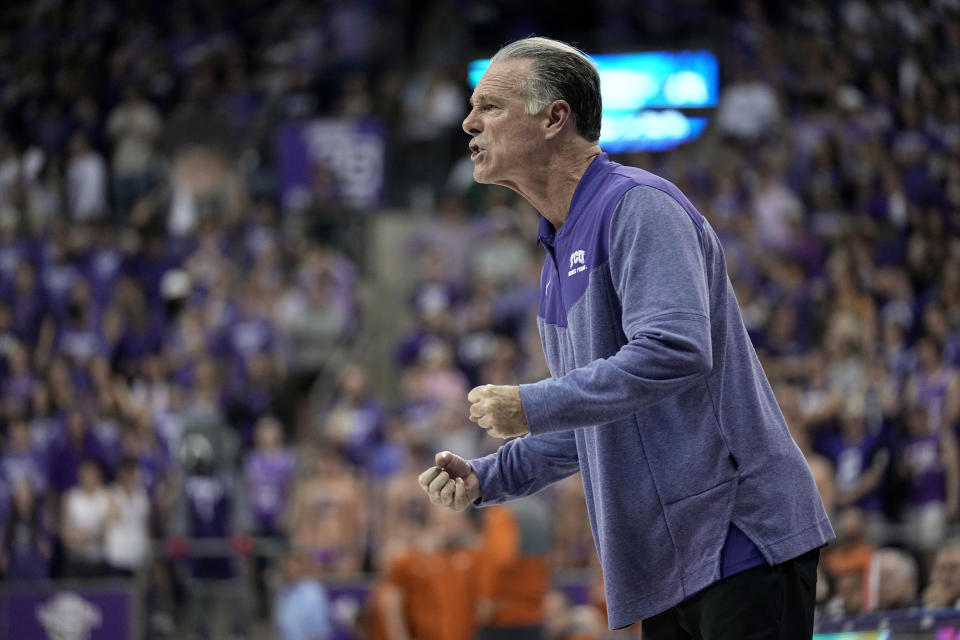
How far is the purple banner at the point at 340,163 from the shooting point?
15383mm

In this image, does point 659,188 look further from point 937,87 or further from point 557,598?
point 937,87

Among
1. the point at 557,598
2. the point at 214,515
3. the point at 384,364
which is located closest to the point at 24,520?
the point at 214,515

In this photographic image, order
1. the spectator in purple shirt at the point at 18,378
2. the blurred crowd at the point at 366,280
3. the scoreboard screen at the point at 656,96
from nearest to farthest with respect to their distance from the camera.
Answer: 1. the blurred crowd at the point at 366,280
2. the spectator in purple shirt at the point at 18,378
3. the scoreboard screen at the point at 656,96

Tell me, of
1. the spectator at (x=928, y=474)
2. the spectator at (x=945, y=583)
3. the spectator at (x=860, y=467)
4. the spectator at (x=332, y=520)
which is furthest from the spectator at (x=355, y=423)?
the spectator at (x=945, y=583)

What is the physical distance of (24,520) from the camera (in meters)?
11.2

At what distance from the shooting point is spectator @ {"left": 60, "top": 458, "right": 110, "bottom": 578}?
36.0 feet

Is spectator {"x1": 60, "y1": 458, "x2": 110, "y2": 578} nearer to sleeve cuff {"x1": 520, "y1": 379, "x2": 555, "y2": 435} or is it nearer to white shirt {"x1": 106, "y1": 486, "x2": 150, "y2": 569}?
white shirt {"x1": 106, "y1": 486, "x2": 150, "y2": 569}

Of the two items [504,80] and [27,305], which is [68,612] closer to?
[27,305]

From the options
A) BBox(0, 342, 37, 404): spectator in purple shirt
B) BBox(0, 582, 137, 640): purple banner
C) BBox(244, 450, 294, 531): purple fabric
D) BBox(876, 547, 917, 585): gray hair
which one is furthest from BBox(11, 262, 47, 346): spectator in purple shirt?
BBox(876, 547, 917, 585): gray hair

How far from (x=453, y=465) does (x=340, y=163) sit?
12792mm

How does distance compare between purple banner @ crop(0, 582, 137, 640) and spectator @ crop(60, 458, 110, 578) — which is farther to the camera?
spectator @ crop(60, 458, 110, 578)

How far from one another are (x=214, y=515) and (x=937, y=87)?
8.73 meters

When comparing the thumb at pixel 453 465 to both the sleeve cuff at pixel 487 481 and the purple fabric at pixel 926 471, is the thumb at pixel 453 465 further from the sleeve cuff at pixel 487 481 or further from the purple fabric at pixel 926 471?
the purple fabric at pixel 926 471

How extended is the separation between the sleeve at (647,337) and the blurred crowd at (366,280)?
3593 mm
